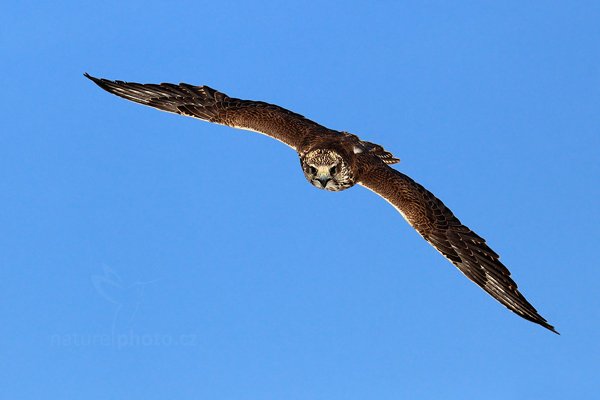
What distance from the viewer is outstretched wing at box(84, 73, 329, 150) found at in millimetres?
19125

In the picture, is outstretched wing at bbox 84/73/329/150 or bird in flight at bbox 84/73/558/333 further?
outstretched wing at bbox 84/73/329/150

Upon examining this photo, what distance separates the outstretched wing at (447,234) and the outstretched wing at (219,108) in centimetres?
196

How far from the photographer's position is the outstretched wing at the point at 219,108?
1912 cm

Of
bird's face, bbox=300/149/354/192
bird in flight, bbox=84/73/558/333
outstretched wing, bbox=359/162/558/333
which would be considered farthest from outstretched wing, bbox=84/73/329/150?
outstretched wing, bbox=359/162/558/333

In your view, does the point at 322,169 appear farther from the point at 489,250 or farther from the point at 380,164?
the point at 489,250

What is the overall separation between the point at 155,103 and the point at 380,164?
623 centimetres

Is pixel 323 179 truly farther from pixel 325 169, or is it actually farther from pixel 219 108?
pixel 219 108

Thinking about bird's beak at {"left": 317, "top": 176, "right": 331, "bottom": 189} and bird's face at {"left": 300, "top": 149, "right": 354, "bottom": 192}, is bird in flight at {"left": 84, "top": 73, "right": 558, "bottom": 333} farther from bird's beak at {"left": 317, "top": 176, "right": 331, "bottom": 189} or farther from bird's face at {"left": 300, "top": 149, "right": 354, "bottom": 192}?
bird's beak at {"left": 317, "top": 176, "right": 331, "bottom": 189}

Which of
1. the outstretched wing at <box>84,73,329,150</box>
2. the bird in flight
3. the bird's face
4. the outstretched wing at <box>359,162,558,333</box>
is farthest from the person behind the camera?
the outstretched wing at <box>84,73,329,150</box>

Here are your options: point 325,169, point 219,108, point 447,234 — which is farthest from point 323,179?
point 219,108

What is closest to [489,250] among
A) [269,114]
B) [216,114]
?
[269,114]

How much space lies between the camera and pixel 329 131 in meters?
19.2

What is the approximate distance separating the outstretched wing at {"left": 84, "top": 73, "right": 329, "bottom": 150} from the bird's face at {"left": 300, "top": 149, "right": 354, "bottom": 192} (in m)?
0.93

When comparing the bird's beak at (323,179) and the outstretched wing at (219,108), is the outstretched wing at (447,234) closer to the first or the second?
the bird's beak at (323,179)
